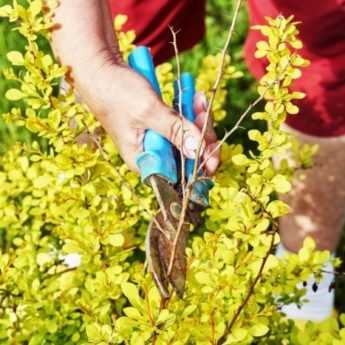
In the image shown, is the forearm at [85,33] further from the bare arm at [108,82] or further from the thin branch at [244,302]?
the thin branch at [244,302]

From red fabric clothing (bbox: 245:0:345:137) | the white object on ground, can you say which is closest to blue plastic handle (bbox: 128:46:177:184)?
red fabric clothing (bbox: 245:0:345:137)

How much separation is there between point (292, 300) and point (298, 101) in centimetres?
60

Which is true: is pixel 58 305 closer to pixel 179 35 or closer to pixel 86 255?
pixel 86 255

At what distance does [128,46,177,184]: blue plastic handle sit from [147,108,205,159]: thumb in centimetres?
2

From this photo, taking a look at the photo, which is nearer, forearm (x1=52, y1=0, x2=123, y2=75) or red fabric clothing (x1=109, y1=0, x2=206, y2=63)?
forearm (x1=52, y1=0, x2=123, y2=75)

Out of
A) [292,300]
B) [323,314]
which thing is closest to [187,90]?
[292,300]

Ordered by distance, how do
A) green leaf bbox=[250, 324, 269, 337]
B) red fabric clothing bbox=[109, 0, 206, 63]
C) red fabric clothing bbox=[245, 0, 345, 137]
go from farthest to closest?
red fabric clothing bbox=[109, 0, 206, 63], red fabric clothing bbox=[245, 0, 345, 137], green leaf bbox=[250, 324, 269, 337]

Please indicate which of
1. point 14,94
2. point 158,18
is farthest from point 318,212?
point 14,94

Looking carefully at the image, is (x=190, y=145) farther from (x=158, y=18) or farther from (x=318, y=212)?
(x=318, y=212)

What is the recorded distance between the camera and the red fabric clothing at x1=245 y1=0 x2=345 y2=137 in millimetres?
1713

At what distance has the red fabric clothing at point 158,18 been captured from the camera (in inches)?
76.9

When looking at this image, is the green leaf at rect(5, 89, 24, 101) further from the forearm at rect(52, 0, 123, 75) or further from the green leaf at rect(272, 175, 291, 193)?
the green leaf at rect(272, 175, 291, 193)

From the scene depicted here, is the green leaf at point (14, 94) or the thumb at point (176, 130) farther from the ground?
the green leaf at point (14, 94)

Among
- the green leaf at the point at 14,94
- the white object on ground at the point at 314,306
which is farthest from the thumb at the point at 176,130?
the white object on ground at the point at 314,306
